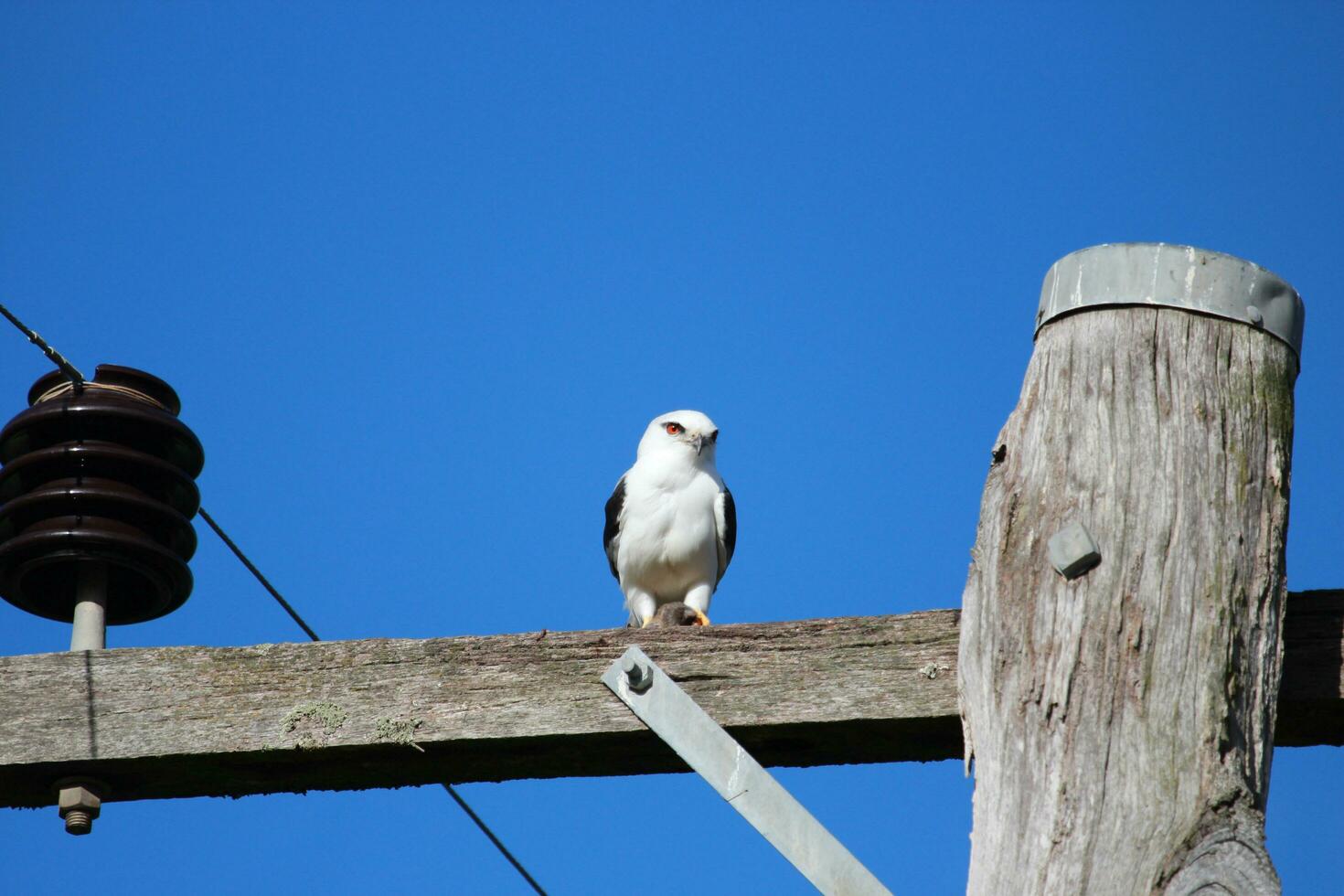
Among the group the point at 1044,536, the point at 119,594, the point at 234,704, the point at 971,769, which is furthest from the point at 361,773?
the point at 1044,536

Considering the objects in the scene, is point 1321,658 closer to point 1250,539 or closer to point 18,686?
point 1250,539

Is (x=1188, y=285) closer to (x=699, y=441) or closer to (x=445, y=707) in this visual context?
(x=445, y=707)

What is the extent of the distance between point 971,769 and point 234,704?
166cm

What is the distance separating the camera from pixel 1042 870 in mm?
2453

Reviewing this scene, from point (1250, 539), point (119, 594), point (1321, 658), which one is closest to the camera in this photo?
point (1250, 539)

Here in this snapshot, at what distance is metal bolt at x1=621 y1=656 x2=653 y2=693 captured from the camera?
311 cm

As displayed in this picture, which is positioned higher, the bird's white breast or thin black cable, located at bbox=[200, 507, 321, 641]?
the bird's white breast

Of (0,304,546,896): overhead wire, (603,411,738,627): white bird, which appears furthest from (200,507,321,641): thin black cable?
(603,411,738,627): white bird

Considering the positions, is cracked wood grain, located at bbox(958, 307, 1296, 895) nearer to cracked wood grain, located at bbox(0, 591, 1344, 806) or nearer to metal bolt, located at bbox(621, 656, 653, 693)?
cracked wood grain, located at bbox(0, 591, 1344, 806)

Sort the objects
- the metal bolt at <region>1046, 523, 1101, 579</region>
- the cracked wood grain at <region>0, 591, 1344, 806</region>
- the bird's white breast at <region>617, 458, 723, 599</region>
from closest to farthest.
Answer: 1. the metal bolt at <region>1046, 523, 1101, 579</region>
2. the cracked wood grain at <region>0, 591, 1344, 806</region>
3. the bird's white breast at <region>617, 458, 723, 599</region>

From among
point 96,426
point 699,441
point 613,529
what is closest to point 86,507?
point 96,426

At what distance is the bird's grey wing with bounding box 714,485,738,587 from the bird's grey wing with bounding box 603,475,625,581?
0.50m

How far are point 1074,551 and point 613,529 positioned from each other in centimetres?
545

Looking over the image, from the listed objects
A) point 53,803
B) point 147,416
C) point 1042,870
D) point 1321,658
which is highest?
point 147,416
